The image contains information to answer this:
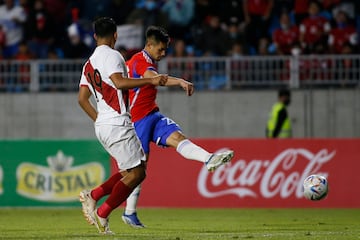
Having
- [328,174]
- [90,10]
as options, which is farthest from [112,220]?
[90,10]

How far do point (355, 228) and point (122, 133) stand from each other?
10.4ft

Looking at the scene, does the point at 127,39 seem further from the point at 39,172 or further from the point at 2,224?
the point at 2,224

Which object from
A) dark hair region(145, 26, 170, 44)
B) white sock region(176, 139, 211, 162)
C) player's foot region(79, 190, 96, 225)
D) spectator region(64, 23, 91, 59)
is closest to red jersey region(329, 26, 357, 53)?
spectator region(64, 23, 91, 59)

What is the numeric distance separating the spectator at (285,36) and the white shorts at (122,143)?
10.7 metres

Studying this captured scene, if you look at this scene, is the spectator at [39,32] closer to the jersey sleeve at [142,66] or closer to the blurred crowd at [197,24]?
the blurred crowd at [197,24]

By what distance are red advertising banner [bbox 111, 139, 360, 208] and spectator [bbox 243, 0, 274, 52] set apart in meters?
4.16

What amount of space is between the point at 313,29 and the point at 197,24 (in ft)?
8.11

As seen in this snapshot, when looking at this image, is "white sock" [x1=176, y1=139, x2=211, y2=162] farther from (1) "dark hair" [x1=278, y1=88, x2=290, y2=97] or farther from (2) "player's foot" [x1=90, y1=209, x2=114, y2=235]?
(1) "dark hair" [x1=278, y1=88, x2=290, y2=97]

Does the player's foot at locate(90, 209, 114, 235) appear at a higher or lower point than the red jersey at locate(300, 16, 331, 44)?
lower

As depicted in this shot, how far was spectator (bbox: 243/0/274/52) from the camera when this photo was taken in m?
22.1

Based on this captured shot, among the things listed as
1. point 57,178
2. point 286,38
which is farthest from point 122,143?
point 286,38

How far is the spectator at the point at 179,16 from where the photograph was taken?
2248cm

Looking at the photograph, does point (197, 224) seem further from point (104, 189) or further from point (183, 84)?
point (183, 84)

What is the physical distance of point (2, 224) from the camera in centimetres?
1385
